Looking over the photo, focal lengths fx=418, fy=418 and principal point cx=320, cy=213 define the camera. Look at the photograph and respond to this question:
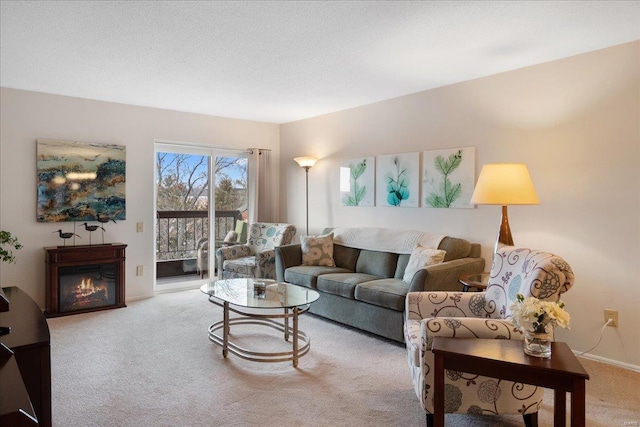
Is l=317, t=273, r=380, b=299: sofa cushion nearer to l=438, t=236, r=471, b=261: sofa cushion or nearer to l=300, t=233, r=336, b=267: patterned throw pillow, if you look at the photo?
l=300, t=233, r=336, b=267: patterned throw pillow

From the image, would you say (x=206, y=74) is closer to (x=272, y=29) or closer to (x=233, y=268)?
(x=272, y=29)

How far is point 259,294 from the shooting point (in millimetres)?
3439

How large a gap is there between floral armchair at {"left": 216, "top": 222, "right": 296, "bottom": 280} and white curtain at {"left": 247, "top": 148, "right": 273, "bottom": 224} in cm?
28

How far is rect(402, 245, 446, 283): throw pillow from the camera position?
3.69m

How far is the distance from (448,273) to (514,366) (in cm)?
179

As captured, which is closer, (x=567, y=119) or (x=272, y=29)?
(x=272, y=29)

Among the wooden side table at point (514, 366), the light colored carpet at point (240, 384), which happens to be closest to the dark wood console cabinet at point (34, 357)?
Result: the light colored carpet at point (240, 384)

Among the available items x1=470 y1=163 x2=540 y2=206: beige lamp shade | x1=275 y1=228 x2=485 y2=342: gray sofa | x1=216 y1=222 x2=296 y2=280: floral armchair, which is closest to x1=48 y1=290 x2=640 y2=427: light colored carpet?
x1=275 y1=228 x2=485 y2=342: gray sofa

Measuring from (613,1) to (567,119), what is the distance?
1085 millimetres

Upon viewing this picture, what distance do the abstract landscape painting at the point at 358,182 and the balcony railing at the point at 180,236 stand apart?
1.88 metres

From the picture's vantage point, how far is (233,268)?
524 centimetres

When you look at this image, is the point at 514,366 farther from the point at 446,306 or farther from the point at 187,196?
the point at 187,196

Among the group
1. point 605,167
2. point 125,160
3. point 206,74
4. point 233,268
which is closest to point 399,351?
point 605,167

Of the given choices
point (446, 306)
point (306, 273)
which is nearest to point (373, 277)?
point (306, 273)
